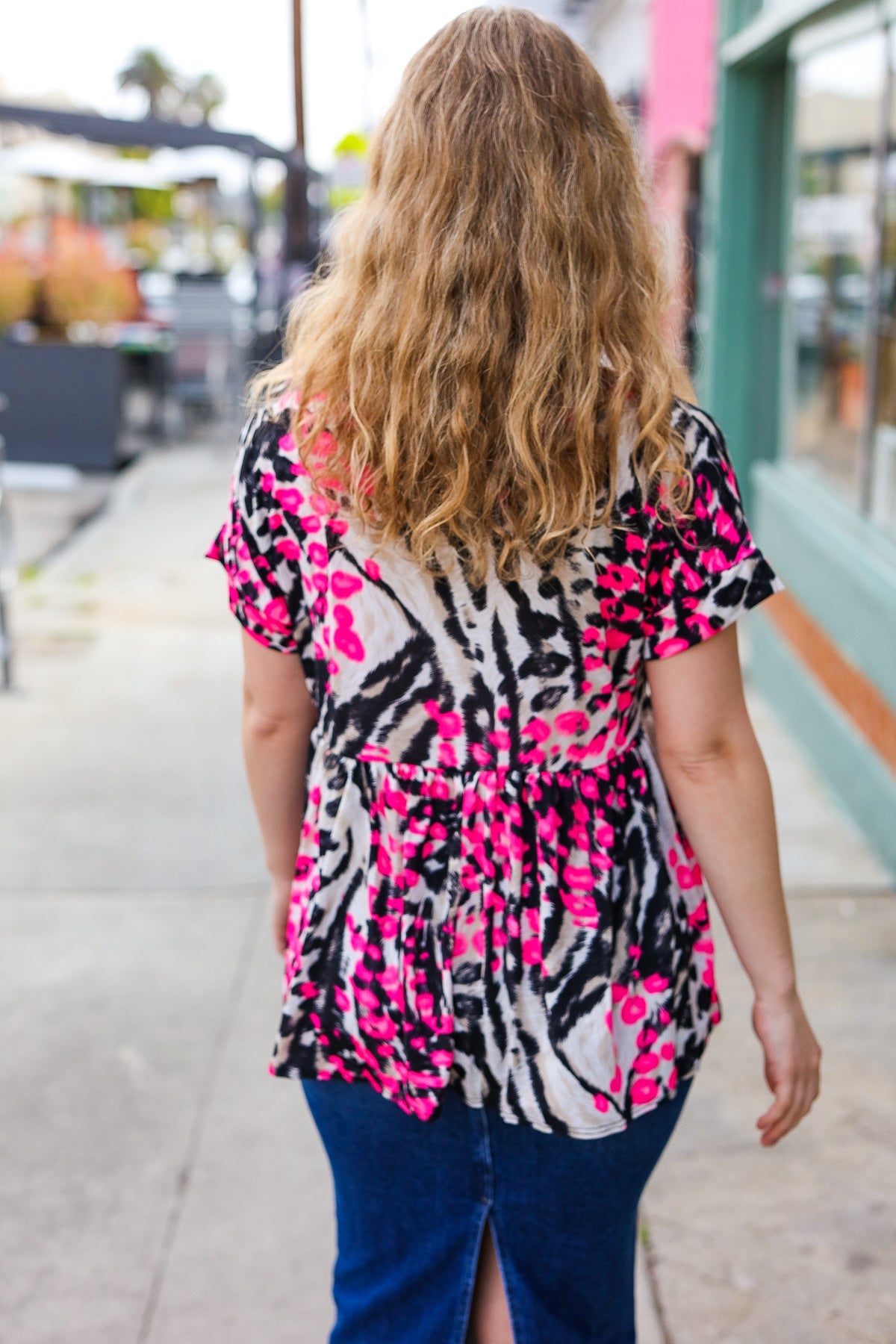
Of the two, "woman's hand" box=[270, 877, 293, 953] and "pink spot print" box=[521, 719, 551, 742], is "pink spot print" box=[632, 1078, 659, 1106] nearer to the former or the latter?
"pink spot print" box=[521, 719, 551, 742]

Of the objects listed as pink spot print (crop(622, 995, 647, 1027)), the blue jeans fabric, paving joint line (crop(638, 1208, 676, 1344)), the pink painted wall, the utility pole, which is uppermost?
the pink painted wall

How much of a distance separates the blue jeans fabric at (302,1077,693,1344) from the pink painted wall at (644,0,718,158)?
40.6 feet

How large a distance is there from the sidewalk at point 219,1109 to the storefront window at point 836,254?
4.18ft

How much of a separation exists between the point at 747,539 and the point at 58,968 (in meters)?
2.72

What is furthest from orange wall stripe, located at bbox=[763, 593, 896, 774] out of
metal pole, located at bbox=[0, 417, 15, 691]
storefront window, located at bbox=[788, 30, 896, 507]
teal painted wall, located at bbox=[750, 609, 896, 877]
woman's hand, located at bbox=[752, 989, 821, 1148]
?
metal pole, located at bbox=[0, 417, 15, 691]

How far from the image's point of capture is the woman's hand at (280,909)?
175 centimetres

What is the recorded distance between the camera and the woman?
1297mm

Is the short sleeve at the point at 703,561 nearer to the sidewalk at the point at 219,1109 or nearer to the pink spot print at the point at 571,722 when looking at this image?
the pink spot print at the point at 571,722

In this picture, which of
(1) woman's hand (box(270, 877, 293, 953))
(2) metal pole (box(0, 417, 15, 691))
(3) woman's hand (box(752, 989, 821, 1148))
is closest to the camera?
(3) woman's hand (box(752, 989, 821, 1148))

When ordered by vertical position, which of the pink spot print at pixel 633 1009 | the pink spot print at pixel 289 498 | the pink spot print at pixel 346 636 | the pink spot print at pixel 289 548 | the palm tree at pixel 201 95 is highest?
the palm tree at pixel 201 95

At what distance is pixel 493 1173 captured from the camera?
4.74ft

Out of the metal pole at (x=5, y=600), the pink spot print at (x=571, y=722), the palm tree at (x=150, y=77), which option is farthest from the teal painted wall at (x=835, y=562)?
the palm tree at (x=150, y=77)

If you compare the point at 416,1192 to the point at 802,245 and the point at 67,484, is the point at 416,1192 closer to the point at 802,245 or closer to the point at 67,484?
the point at 802,245

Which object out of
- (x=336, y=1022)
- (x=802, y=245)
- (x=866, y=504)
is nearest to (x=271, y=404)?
(x=336, y=1022)
